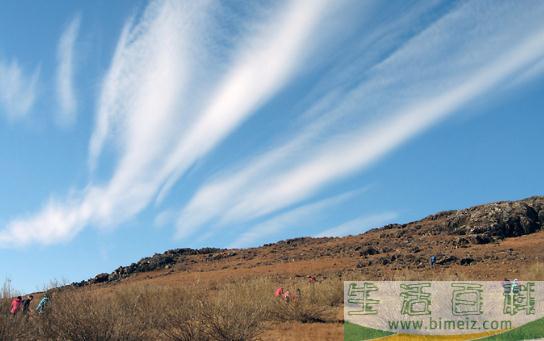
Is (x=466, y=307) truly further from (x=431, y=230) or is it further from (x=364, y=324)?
(x=431, y=230)

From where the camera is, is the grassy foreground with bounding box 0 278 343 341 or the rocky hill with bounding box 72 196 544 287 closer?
the grassy foreground with bounding box 0 278 343 341

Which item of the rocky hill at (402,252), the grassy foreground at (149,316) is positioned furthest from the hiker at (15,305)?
the rocky hill at (402,252)

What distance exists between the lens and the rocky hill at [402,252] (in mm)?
33438

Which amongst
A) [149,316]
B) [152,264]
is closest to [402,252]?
[152,264]

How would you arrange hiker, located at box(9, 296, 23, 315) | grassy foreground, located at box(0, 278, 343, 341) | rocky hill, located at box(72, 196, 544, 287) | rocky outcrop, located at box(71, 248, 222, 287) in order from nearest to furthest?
grassy foreground, located at box(0, 278, 343, 341) → hiker, located at box(9, 296, 23, 315) → rocky hill, located at box(72, 196, 544, 287) → rocky outcrop, located at box(71, 248, 222, 287)

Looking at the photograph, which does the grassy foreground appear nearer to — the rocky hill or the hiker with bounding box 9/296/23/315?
the hiker with bounding box 9/296/23/315

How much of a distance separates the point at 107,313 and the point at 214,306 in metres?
2.54

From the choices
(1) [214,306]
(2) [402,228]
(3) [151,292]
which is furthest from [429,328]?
(2) [402,228]

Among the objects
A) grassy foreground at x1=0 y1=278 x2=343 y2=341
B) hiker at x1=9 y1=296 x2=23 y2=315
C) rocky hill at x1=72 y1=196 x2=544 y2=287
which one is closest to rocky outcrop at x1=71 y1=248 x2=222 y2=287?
rocky hill at x1=72 y1=196 x2=544 y2=287

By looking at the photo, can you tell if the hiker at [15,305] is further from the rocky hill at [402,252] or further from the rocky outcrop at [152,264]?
the rocky outcrop at [152,264]

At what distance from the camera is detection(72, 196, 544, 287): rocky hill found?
3344 cm

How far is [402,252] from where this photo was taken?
130 feet

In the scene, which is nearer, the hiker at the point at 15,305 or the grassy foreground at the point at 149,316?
the grassy foreground at the point at 149,316

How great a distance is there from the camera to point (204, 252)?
190 feet
